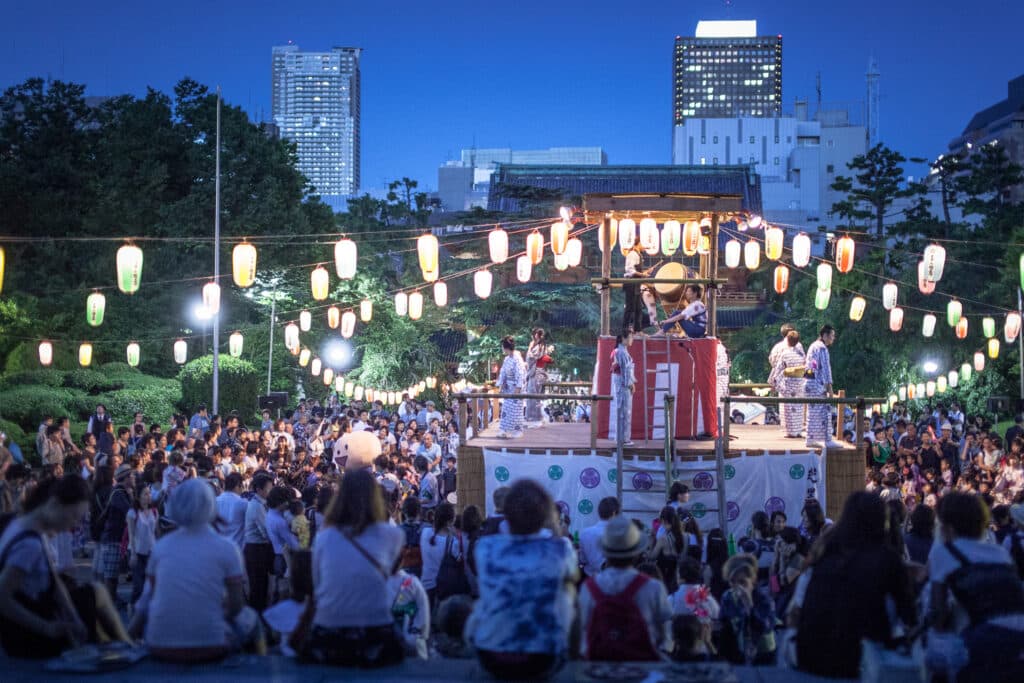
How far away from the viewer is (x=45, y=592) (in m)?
4.73

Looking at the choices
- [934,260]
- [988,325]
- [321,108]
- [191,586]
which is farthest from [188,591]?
[321,108]

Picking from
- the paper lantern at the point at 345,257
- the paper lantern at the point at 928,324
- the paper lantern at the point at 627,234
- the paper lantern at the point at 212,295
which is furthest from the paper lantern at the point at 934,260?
the paper lantern at the point at 212,295

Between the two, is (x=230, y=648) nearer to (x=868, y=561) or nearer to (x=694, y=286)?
(x=868, y=561)

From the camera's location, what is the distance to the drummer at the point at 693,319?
14.2 metres

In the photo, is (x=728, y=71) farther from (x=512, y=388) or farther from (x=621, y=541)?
(x=621, y=541)

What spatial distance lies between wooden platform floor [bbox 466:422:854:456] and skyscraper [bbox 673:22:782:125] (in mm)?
122160

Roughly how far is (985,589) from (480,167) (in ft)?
422

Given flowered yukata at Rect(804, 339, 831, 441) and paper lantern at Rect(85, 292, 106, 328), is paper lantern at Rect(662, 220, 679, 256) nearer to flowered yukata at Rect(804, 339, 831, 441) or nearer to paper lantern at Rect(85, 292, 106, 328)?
flowered yukata at Rect(804, 339, 831, 441)

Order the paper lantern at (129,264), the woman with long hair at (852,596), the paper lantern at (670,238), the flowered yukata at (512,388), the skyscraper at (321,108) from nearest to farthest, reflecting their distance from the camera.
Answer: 1. the woman with long hair at (852,596)
2. the flowered yukata at (512,388)
3. the paper lantern at (670,238)
4. the paper lantern at (129,264)
5. the skyscraper at (321,108)

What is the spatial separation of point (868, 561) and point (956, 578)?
360 mm

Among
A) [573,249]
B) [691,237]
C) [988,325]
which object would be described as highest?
[573,249]

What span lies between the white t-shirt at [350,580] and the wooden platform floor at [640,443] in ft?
27.4

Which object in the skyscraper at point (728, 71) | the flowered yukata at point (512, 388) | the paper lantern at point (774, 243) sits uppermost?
the skyscraper at point (728, 71)

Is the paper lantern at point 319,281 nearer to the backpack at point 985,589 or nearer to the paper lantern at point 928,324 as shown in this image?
the paper lantern at point 928,324
